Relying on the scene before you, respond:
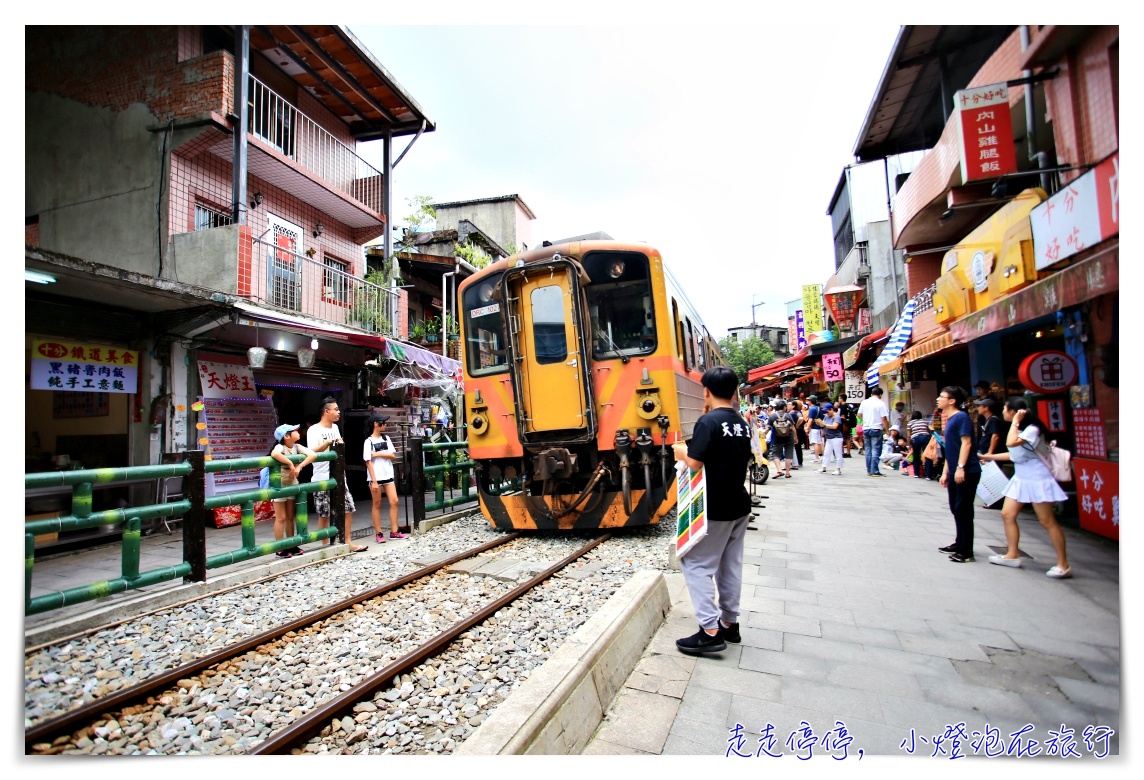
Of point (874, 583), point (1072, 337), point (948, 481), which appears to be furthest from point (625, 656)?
point (1072, 337)

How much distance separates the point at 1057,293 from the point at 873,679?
2363 millimetres

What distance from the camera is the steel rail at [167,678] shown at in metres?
2.20

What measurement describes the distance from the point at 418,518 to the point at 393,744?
459cm

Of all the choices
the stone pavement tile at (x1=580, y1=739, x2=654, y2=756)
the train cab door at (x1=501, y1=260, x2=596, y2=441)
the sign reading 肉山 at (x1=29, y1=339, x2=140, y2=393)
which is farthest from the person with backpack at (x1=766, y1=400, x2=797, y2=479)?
the sign reading 肉山 at (x1=29, y1=339, x2=140, y2=393)

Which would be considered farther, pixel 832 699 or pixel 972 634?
pixel 972 634

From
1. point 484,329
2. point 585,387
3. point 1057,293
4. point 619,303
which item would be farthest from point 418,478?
point 1057,293

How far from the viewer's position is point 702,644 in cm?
281

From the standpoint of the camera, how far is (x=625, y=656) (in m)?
2.62

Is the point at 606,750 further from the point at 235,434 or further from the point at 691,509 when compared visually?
the point at 235,434

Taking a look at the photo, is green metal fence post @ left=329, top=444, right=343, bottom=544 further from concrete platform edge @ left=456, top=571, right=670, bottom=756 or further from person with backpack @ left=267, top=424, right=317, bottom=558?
concrete platform edge @ left=456, top=571, right=670, bottom=756

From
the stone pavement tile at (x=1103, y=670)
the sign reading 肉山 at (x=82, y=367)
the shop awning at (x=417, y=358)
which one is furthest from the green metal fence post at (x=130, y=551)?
the stone pavement tile at (x=1103, y=670)

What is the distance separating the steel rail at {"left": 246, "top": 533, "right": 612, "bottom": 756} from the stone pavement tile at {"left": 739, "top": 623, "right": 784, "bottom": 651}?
1666 millimetres

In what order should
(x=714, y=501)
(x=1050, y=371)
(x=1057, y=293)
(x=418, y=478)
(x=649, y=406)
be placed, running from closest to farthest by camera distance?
(x=714, y=501), (x=1057, y=293), (x=1050, y=371), (x=649, y=406), (x=418, y=478)

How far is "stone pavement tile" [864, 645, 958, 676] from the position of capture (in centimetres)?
259
